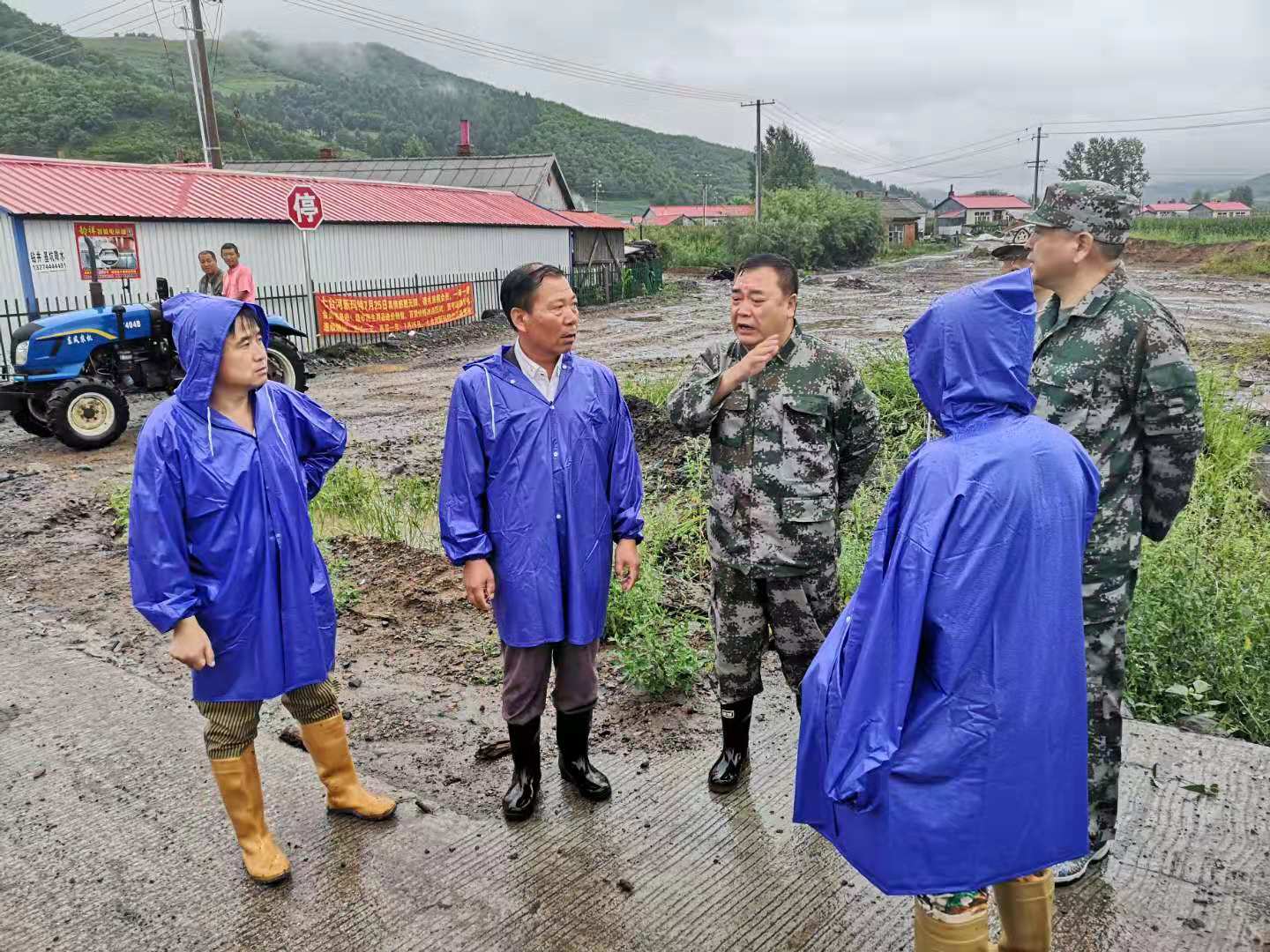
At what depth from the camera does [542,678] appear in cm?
313

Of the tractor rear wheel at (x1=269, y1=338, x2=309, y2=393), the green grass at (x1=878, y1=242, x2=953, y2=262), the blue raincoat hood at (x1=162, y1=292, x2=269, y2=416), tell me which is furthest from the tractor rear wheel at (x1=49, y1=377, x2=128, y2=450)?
the green grass at (x1=878, y1=242, x2=953, y2=262)

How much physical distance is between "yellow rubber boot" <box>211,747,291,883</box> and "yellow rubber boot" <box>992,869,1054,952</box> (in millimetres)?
2026

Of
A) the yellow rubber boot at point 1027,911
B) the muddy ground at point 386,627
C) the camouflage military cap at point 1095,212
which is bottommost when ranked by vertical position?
the muddy ground at point 386,627

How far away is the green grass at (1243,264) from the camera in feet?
123

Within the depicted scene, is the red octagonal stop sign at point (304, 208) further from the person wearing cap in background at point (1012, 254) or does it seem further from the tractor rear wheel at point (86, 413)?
the person wearing cap in background at point (1012, 254)

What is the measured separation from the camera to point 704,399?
3062 mm

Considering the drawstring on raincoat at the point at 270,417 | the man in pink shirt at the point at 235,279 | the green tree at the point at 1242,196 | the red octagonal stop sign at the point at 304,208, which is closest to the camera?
the drawstring on raincoat at the point at 270,417

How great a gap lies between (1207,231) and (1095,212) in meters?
61.4

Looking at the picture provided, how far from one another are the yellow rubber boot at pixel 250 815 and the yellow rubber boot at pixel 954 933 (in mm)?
1877

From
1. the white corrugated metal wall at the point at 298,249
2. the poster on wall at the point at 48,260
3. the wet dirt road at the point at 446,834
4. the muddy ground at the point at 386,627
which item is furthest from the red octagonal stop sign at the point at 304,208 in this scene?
the wet dirt road at the point at 446,834

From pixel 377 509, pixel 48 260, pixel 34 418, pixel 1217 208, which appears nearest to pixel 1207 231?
pixel 48 260

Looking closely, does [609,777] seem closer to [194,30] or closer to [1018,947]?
[1018,947]

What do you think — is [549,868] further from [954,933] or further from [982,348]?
[982,348]

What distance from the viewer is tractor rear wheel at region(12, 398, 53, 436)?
959cm
